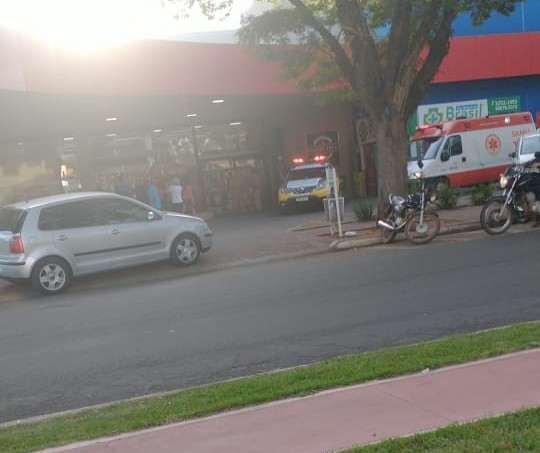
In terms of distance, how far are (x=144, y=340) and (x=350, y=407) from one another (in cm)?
356

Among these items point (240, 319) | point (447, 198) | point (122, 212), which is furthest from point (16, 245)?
point (447, 198)

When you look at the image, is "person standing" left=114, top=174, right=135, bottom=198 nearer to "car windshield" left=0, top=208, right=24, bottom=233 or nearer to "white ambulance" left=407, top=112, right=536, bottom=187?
"white ambulance" left=407, top=112, right=536, bottom=187

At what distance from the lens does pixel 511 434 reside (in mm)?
3785

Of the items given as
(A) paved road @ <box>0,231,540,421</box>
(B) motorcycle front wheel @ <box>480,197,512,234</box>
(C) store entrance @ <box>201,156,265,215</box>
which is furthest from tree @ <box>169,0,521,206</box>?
(C) store entrance @ <box>201,156,265,215</box>

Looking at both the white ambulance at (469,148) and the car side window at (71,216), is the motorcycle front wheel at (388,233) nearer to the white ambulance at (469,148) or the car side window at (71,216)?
the car side window at (71,216)

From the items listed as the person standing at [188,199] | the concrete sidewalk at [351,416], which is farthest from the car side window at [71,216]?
the person standing at [188,199]

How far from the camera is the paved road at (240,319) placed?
20.9 feet

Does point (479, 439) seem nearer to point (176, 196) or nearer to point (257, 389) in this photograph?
point (257, 389)

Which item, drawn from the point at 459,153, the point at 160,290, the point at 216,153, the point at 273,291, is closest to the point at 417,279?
the point at 273,291

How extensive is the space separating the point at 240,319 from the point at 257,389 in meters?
3.03

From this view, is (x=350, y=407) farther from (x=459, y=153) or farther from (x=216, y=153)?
(x=216, y=153)

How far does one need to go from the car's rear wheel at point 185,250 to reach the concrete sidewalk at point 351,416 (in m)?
8.11

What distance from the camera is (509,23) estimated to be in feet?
91.5

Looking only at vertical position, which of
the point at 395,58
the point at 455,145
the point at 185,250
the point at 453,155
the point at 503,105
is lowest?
the point at 185,250
